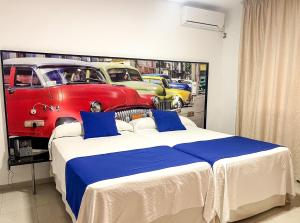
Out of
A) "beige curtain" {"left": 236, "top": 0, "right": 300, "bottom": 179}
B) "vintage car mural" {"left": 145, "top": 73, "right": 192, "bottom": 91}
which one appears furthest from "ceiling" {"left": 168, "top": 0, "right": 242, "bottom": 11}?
"vintage car mural" {"left": 145, "top": 73, "right": 192, "bottom": 91}

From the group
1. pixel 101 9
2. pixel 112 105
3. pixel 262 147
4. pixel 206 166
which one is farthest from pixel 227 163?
pixel 101 9

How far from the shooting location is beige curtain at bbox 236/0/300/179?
10.9ft

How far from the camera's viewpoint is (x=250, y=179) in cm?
230

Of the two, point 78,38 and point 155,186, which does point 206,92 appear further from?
point 155,186

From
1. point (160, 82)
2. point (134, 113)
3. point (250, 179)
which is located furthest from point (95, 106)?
point (250, 179)

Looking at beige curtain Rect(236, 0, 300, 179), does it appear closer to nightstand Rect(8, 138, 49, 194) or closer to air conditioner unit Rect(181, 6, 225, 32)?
air conditioner unit Rect(181, 6, 225, 32)

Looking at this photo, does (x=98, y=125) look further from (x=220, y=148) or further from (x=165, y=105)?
(x=220, y=148)

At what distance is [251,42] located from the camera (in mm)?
3883

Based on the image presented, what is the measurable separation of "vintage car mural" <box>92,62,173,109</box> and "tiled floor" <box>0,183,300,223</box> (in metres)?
1.70

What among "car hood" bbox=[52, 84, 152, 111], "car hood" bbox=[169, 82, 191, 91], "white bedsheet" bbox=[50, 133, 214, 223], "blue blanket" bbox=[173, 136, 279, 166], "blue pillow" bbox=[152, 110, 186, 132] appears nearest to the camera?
"white bedsheet" bbox=[50, 133, 214, 223]

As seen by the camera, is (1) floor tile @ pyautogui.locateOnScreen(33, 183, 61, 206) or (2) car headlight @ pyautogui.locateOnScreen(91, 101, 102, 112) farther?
(2) car headlight @ pyautogui.locateOnScreen(91, 101, 102, 112)

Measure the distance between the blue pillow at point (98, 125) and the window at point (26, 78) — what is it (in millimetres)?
678

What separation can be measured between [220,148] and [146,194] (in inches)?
44.3

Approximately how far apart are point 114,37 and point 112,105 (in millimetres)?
974
